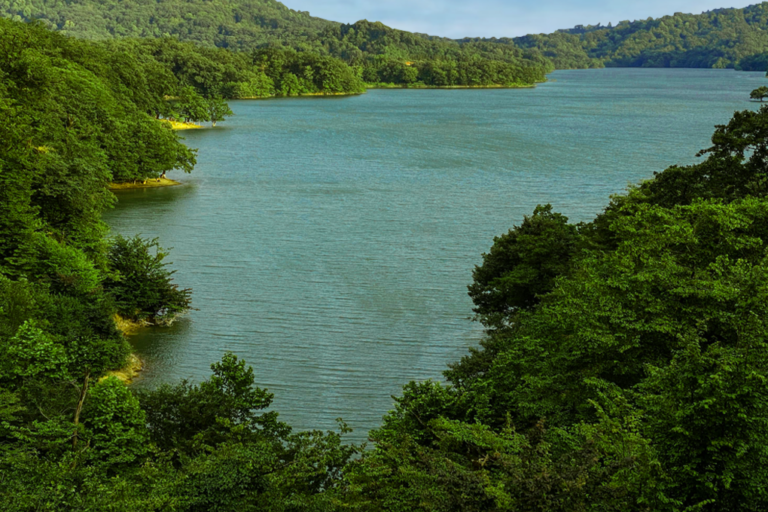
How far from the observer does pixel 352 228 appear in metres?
40.5

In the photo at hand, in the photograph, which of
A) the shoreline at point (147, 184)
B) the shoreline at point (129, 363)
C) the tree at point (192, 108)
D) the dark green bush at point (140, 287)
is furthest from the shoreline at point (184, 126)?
the shoreline at point (129, 363)

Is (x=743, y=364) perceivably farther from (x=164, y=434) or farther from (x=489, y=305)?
(x=489, y=305)

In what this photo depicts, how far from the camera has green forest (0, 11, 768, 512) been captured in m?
8.62

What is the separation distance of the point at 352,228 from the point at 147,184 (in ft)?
64.3

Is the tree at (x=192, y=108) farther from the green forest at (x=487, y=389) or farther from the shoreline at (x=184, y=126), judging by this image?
the green forest at (x=487, y=389)

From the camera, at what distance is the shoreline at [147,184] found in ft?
163

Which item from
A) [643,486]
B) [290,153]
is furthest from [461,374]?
[290,153]

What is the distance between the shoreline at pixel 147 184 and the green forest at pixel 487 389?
922 inches

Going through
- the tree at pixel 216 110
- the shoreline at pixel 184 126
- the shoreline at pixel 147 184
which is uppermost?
the tree at pixel 216 110

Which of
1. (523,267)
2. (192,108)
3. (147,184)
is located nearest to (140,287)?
(523,267)

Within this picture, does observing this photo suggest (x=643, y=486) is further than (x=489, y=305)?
No

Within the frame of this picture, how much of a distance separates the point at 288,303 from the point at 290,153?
4359cm

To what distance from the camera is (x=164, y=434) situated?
45.7 feet

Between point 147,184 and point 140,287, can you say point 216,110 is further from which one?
point 140,287
